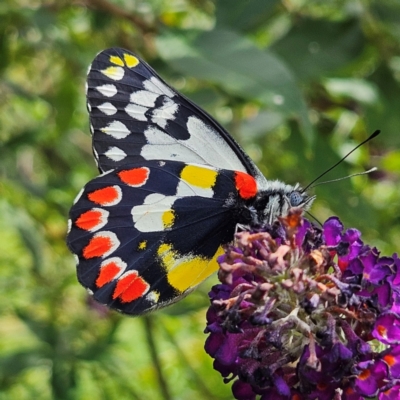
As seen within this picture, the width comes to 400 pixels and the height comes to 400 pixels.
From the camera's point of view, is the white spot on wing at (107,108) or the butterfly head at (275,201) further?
the white spot on wing at (107,108)

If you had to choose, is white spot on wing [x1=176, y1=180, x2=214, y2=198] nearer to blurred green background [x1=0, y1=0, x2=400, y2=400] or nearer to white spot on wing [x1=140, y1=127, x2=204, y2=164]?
white spot on wing [x1=140, y1=127, x2=204, y2=164]

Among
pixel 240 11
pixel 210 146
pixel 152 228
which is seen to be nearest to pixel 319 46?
pixel 240 11

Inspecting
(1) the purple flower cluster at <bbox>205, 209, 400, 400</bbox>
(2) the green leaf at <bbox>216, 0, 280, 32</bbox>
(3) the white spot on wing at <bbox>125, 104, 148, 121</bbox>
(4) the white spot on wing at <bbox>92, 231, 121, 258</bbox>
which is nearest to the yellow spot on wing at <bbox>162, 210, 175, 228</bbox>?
(4) the white spot on wing at <bbox>92, 231, 121, 258</bbox>

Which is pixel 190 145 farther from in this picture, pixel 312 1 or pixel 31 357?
pixel 31 357

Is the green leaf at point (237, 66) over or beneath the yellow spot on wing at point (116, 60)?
beneath

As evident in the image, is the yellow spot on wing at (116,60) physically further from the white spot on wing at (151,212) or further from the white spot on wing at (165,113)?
the white spot on wing at (151,212)

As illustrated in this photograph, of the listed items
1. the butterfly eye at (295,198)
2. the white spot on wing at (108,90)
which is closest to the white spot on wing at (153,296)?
the butterfly eye at (295,198)
